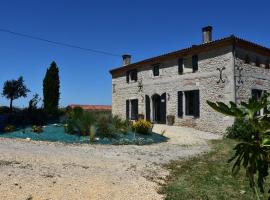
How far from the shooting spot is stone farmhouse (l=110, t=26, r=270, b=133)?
60.6 feet

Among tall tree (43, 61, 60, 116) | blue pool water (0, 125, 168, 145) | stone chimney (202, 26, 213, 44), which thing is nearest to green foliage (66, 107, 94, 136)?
blue pool water (0, 125, 168, 145)

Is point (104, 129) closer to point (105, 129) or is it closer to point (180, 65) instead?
point (105, 129)

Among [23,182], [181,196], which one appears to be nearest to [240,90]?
[181,196]

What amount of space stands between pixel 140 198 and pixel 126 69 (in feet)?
68.4

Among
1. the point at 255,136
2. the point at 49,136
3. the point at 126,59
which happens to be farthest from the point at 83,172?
the point at 126,59

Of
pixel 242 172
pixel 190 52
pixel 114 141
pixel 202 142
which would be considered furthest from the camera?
pixel 190 52

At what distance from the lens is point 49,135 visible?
1392 centimetres

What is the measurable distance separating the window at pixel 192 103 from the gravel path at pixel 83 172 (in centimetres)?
811

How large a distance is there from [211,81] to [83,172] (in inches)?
520

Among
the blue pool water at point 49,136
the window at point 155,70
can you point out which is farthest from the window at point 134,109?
the blue pool water at point 49,136

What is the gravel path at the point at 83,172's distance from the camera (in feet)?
19.6

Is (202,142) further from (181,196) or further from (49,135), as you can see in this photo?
(181,196)

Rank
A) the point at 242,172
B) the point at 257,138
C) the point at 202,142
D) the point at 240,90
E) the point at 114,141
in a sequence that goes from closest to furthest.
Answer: the point at 257,138 → the point at 242,172 → the point at 114,141 → the point at 202,142 → the point at 240,90

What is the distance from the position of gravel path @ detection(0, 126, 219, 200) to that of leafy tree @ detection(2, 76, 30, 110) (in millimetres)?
24493
